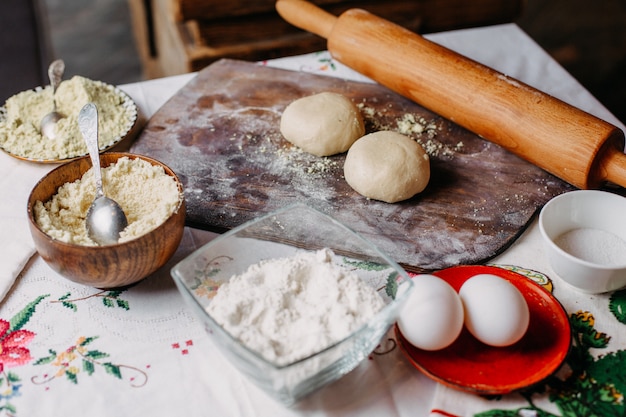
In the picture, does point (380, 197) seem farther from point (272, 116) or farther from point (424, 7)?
point (424, 7)

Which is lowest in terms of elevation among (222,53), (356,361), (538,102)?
(222,53)

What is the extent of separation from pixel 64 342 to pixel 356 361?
444 mm

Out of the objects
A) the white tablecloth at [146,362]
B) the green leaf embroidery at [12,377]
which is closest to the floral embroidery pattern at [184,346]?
the white tablecloth at [146,362]

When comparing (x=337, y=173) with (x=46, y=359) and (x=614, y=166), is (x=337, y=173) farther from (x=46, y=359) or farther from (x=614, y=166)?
(x=46, y=359)

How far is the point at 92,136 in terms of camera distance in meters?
1.05

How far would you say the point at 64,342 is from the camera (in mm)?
911

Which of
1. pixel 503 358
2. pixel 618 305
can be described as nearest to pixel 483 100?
pixel 618 305

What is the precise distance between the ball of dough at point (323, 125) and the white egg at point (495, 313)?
0.53 metres

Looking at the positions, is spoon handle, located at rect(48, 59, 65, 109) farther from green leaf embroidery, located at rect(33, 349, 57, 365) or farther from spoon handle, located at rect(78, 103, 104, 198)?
green leaf embroidery, located at rect(33, 349, 57, 365)

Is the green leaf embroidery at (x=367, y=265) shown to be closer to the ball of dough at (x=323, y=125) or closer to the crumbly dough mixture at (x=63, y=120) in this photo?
the ball of dough at (x=323, y=125)

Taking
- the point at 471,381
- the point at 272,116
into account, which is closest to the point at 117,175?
the point at 272,116

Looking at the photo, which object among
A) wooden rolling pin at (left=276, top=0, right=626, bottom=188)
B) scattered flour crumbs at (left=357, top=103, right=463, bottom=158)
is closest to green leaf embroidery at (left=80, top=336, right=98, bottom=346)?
scattered flour crumbs at (left=357, top=103, right=463, bottom=158)

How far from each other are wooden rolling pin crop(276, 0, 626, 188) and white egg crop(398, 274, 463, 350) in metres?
0.52

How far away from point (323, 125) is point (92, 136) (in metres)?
0.46
